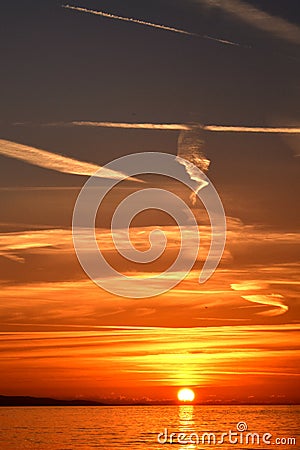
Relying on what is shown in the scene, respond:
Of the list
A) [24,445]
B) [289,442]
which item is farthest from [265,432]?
[24,445]

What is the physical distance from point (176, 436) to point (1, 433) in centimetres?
3707

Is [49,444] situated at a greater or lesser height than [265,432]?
lesser

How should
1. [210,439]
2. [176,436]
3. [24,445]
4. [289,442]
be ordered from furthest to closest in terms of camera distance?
[176,436] < [210,439] < [289,442] < [24,445]

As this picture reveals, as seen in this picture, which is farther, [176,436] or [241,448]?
[176,436]

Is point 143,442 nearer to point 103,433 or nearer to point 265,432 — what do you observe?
point 103,433

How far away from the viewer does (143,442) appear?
169m

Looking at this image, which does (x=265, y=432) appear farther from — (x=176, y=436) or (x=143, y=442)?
(x=143, y=442)

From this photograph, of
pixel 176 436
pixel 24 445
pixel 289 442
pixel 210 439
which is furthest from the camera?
pixel 176 436

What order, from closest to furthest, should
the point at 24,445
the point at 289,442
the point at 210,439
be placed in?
the point at 24,445
the point at 289,442
the point at 210,439

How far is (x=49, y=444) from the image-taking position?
157m

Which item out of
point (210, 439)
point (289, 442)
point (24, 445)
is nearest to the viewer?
point (24, 445)

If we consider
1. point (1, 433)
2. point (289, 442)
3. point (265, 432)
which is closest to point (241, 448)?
point (289, 442)

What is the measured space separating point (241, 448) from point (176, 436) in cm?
3930

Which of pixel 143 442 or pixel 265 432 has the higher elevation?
pixel 265 432
